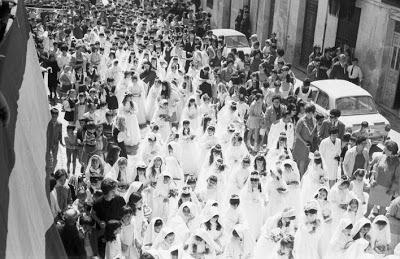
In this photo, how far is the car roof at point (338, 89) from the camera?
1458 cm

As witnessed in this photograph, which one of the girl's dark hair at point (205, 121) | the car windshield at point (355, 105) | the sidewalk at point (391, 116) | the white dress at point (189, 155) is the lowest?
the sidewalk at point (391, 116)

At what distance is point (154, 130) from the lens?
12.6 meters

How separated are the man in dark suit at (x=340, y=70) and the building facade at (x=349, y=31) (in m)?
1.54

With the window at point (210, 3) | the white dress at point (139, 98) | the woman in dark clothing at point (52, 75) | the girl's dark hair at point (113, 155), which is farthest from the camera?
the window at point (210, 3)

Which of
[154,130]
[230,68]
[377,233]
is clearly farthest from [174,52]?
[377,233]

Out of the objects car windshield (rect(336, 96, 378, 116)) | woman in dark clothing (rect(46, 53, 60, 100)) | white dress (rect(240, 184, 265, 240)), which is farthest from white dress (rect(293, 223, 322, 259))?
woman in dark clothing (rect(46, 53, 60, 100))

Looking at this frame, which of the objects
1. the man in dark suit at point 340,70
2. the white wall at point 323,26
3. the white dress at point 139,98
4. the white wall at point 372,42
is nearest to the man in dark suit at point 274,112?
the white dress at point 139,98

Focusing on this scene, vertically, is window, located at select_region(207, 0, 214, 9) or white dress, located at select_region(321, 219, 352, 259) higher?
window, located at select_region(207, 0, 214, 9)

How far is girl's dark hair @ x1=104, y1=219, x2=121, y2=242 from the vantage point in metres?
8.24

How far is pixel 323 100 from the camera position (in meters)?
14.8

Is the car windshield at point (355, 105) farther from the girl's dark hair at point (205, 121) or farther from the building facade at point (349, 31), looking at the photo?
the building facade at point (349, 31)

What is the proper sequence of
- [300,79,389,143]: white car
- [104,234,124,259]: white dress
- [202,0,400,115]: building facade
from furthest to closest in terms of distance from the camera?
[202,0,400,115]: building facade, [300,79,389,143]: white car, [104,234,124,259]: white dress

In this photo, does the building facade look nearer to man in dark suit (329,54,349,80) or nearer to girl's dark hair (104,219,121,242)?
man in dark suit (329,54,349,80)

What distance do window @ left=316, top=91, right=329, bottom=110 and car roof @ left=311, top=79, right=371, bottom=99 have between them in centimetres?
10
